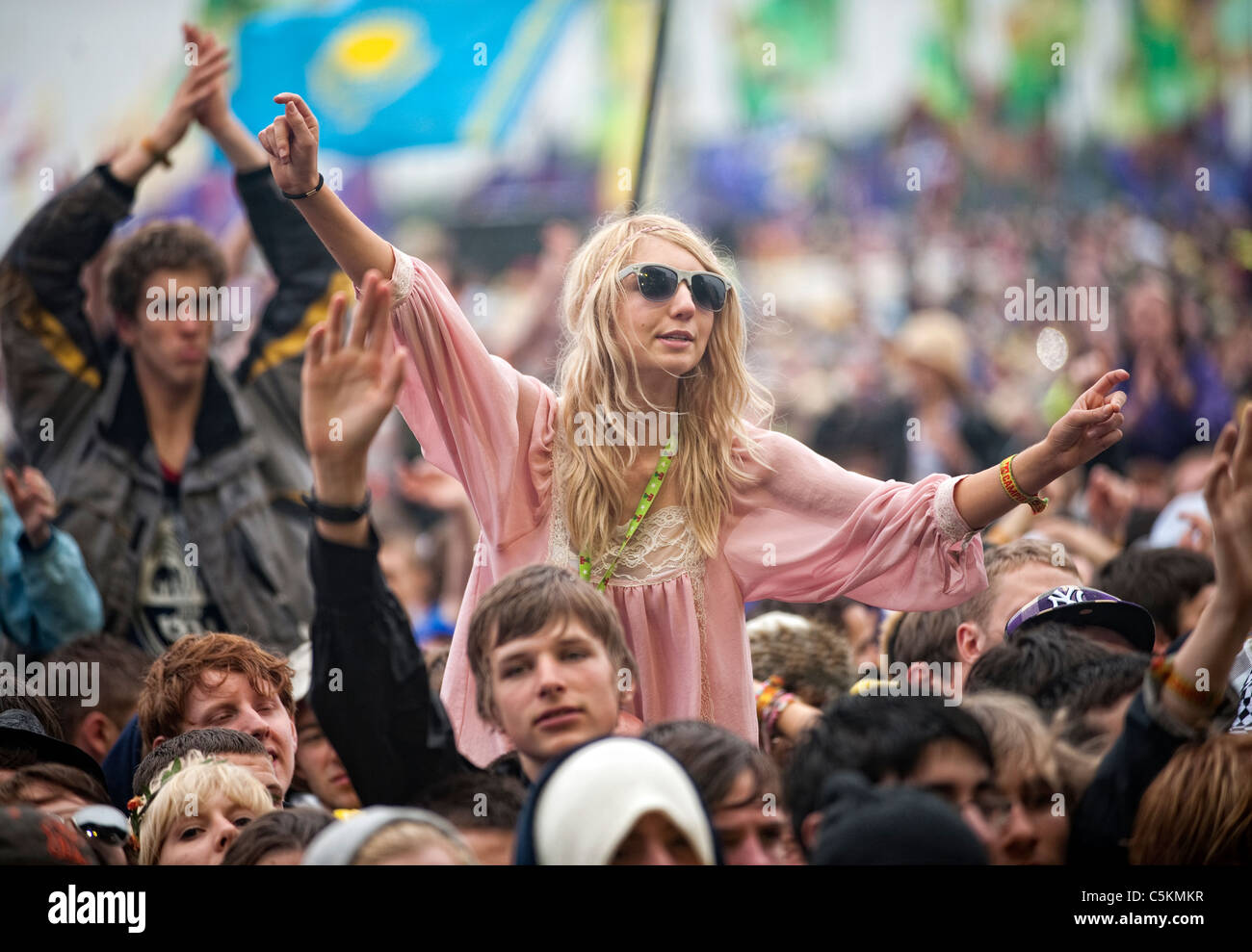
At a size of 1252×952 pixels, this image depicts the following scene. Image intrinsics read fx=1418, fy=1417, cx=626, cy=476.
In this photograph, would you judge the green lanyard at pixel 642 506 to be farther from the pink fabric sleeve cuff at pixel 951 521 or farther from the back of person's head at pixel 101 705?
the back of person's head at pixel 101 705

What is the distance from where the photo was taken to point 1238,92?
11.2 metres

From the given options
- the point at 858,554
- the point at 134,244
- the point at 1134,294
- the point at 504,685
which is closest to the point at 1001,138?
the point at 1134,294

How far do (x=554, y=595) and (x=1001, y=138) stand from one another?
1028 cm

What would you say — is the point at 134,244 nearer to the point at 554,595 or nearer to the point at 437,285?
the point at 437,285

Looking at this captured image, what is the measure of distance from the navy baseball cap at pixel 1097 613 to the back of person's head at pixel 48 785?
1936 mm

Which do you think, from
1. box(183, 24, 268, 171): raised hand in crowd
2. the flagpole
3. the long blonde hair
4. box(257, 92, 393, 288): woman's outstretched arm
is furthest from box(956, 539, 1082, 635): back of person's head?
box(183, 24, 268, 171): raised hand in crowd

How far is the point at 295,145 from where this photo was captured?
274 cm

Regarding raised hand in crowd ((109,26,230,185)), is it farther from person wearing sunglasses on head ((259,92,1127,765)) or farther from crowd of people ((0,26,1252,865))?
person wearing sunglasses on head ((259,92,1127,765))

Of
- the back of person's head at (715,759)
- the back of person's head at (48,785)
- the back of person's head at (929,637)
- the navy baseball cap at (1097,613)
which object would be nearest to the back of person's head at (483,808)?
the back of person's head at (715,759)

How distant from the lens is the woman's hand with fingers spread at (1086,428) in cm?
280

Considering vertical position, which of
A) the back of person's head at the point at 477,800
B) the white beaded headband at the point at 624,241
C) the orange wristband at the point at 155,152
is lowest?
the back of person's head at the point at 477,800

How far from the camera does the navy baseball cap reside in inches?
123

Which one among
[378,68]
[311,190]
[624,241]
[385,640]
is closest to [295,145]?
[311,190]

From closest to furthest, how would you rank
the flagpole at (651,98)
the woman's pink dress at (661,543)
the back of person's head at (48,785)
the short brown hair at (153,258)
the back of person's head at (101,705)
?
the back of person's head at (48,785) < the woman's pink dress at (661,543) < the back of person's head at (101,705) < the short brown hair at (153,258) < the flagpole at (651,98)
